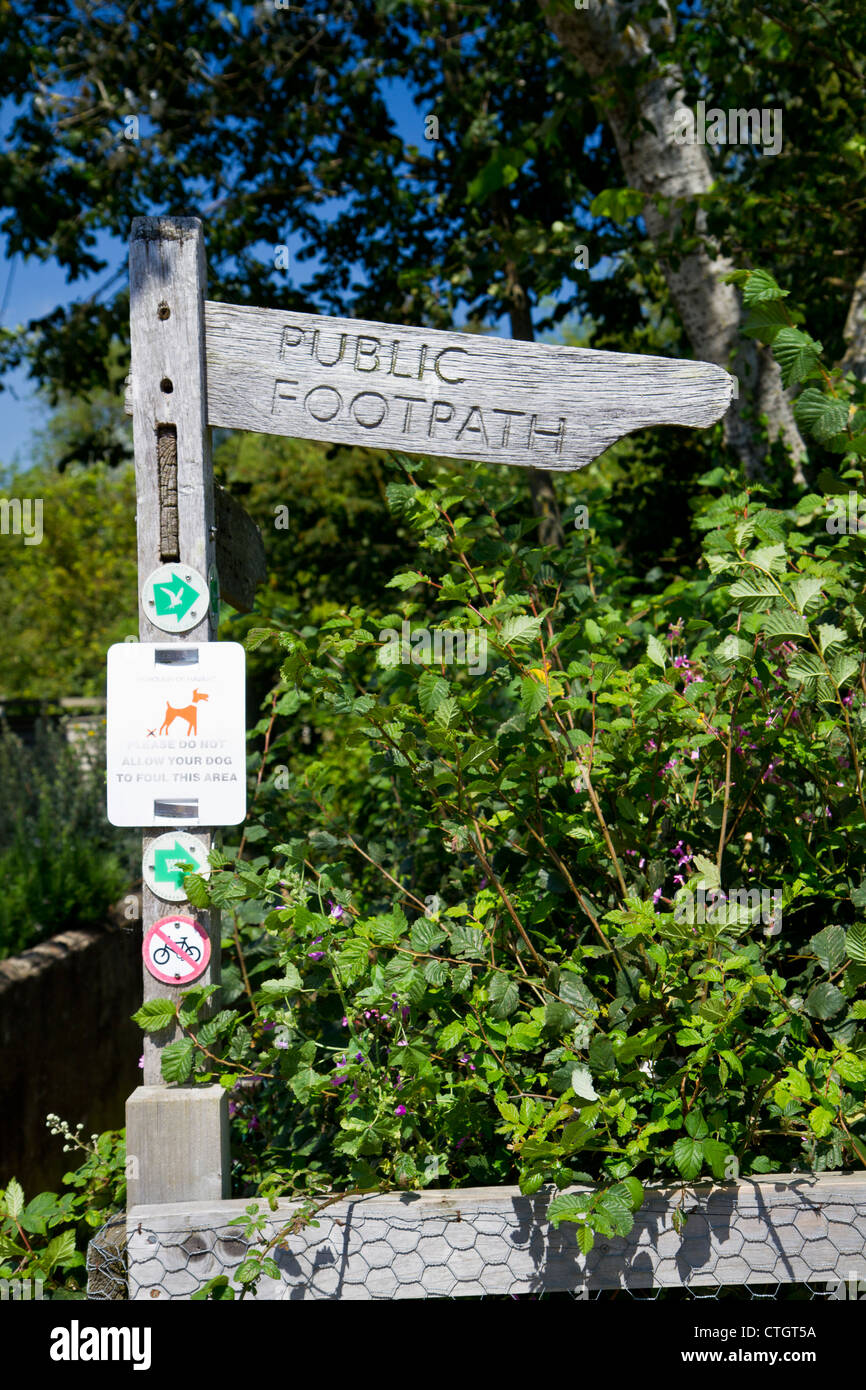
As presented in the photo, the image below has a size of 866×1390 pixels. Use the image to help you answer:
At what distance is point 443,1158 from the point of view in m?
1.91

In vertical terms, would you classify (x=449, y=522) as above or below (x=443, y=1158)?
above

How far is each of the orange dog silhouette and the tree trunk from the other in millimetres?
2895

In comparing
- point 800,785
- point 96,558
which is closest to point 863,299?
point 800,785

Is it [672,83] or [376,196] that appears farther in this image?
[376,196]

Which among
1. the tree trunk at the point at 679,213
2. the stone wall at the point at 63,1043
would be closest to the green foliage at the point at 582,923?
the tree trunk at the point at 679,213

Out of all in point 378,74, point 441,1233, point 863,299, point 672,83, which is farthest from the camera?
point 378,74

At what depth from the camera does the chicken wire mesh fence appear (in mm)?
1822

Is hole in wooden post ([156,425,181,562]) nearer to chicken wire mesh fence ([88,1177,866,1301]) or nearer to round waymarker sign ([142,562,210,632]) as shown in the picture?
round waymarker sign ([142,562,210,632])

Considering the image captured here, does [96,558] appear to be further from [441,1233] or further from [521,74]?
[441,1233]

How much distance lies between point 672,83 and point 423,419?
145 inches

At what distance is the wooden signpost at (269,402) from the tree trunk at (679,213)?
2327 millimetres

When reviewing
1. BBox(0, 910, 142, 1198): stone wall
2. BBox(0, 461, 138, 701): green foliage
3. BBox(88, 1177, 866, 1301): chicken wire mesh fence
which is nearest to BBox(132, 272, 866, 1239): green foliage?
BBox(88, 1177, 866, 1301): chicken wire mesh fence

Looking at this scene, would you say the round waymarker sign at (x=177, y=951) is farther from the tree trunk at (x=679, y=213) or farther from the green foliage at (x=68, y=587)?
the green foliage at (x=68, y=587)

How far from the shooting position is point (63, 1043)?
514 centimetres
